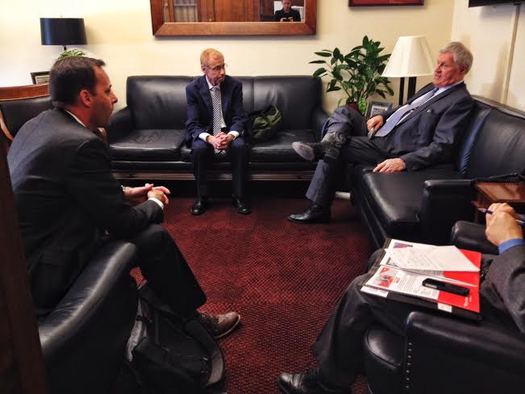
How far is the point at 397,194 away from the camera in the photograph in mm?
2262

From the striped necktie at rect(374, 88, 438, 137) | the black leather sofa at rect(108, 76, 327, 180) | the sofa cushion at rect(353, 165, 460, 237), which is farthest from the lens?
the black leather sofa at rect(108, 76, 327, 180)

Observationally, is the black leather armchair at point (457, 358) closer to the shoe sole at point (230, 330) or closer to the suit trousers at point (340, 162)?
the shoe sole at point (230, 330)

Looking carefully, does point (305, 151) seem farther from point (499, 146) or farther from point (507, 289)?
point (507, 289)

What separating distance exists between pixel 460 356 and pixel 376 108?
2769mm

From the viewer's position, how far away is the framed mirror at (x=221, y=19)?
384 cm

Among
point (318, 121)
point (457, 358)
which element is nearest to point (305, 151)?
point (318, 121)

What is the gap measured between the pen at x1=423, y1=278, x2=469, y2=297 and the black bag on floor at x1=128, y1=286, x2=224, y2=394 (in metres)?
0.80

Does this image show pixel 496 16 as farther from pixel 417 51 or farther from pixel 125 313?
pixel 125 313

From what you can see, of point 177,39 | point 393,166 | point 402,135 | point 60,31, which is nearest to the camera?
point 393,166

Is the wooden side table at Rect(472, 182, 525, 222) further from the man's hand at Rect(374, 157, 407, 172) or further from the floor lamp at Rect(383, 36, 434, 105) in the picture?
the floor lamp at Rect(383, 36, 434, 105)

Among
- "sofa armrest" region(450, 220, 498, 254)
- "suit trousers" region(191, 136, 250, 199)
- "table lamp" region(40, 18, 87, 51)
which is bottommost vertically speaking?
"suit trousers" region(191, 136, 250, 199)

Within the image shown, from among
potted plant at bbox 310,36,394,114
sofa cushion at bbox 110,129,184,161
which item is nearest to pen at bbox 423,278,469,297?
sofa cushion at bbox 110,129,184,161

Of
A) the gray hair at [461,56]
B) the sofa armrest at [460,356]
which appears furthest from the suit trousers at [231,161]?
the sofa armrest at [460,356]

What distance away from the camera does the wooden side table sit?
1633 millimetres
